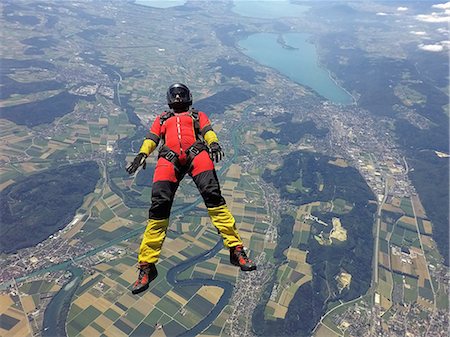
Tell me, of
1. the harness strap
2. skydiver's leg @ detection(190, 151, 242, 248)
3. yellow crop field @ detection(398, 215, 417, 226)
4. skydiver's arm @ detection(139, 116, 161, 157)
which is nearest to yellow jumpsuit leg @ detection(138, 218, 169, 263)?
skydiver's leg @ detection(190, 151, 242, 248)

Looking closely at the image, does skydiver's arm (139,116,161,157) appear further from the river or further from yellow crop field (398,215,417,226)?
yellow crop field (398,215,417,226)

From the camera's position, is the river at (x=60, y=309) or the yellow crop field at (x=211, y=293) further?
the yellow crop field at (x=211, y=293)

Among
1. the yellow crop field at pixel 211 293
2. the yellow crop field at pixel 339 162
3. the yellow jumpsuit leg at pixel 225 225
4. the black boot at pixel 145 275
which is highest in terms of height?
the yellow jumpsuit leg at pixel 225 225

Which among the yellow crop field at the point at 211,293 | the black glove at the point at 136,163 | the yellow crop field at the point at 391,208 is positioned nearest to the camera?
the black glove at the point at 136,163

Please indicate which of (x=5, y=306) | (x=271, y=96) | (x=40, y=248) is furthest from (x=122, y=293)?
(x=271, y=96)

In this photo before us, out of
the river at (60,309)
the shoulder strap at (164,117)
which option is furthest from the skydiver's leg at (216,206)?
the river at (60,309)

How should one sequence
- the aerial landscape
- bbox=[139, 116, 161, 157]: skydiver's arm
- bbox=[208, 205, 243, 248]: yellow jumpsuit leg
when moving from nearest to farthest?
bbox=[208, 205, 243, 248]: yellow jumpsuit leg → bbox=[139, 116, 161, 157]: skydiver's arm → the aerial landscape

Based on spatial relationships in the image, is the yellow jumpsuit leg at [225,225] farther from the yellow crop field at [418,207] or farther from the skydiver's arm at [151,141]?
the yellow crop field at [418,207]
